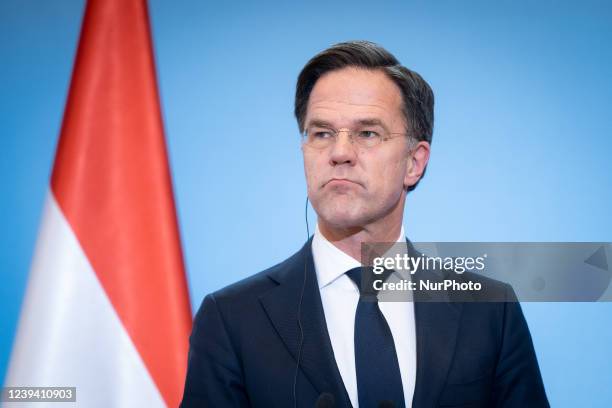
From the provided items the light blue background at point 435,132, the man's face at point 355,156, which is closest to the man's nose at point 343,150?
the man's face at point 355,156

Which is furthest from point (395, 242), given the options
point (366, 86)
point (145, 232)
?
point (145, 232)

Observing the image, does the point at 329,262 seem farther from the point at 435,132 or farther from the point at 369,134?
the point at 435,132

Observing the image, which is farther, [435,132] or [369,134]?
[435,132]

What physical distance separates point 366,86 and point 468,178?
77 centimetres

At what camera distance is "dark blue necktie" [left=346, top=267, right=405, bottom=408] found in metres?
1.57

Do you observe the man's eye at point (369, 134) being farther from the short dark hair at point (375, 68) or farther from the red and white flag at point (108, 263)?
the red and white flag at point (108, 263)

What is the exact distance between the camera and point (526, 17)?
2439 millimetres

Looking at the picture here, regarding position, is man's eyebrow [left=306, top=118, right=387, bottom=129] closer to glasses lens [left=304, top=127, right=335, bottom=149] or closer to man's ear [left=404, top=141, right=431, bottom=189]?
glasses lens [left=304, top=127, right=335, bottom=149]

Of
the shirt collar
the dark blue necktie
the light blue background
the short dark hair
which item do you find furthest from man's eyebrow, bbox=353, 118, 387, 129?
the light blue background

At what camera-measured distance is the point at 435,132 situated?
242 centimetres

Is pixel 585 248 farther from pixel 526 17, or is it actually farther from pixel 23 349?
pixel 23 349

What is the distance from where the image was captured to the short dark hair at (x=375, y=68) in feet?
5.95

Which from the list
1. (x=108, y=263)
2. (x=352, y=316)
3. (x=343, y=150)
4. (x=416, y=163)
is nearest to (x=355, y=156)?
(x=343, y=150)

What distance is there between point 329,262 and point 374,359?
28 cm
